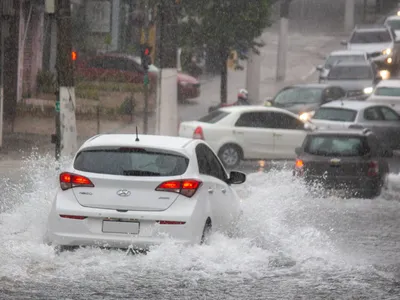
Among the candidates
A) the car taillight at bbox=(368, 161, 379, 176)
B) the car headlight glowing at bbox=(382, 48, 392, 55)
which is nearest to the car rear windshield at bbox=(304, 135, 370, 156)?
the car taillight at bbox=(368, 161, 379, 176)

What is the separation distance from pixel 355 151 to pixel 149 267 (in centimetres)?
972

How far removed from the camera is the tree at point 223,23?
37.7m

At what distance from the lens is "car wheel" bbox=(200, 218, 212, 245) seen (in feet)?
38.4

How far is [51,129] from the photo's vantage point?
32812 millimetres

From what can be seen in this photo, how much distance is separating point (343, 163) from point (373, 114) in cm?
871

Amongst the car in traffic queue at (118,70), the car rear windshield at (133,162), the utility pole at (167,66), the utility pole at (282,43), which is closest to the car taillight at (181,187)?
the car rear windshield at (133,162)

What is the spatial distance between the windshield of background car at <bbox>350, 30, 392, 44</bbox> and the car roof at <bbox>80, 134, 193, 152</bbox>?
3844 cm

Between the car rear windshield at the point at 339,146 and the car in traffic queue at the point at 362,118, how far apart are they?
20.3ft

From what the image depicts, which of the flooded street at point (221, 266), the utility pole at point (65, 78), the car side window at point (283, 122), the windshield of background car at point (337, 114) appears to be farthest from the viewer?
the windshield of background car at point (337, 114)

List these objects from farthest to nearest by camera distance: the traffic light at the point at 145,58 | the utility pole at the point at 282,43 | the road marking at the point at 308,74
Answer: the road marking at the point at 308,74 → the utility pole at the point at 282,43 → the traffic light at the point at 145,58

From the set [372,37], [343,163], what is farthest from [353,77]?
[343,163]

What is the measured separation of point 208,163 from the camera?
12.6m

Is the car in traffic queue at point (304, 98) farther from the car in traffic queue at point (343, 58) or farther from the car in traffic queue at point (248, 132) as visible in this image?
the car in traffic queue at point (343, 58)

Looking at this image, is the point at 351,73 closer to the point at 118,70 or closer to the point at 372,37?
the point at 118,70
